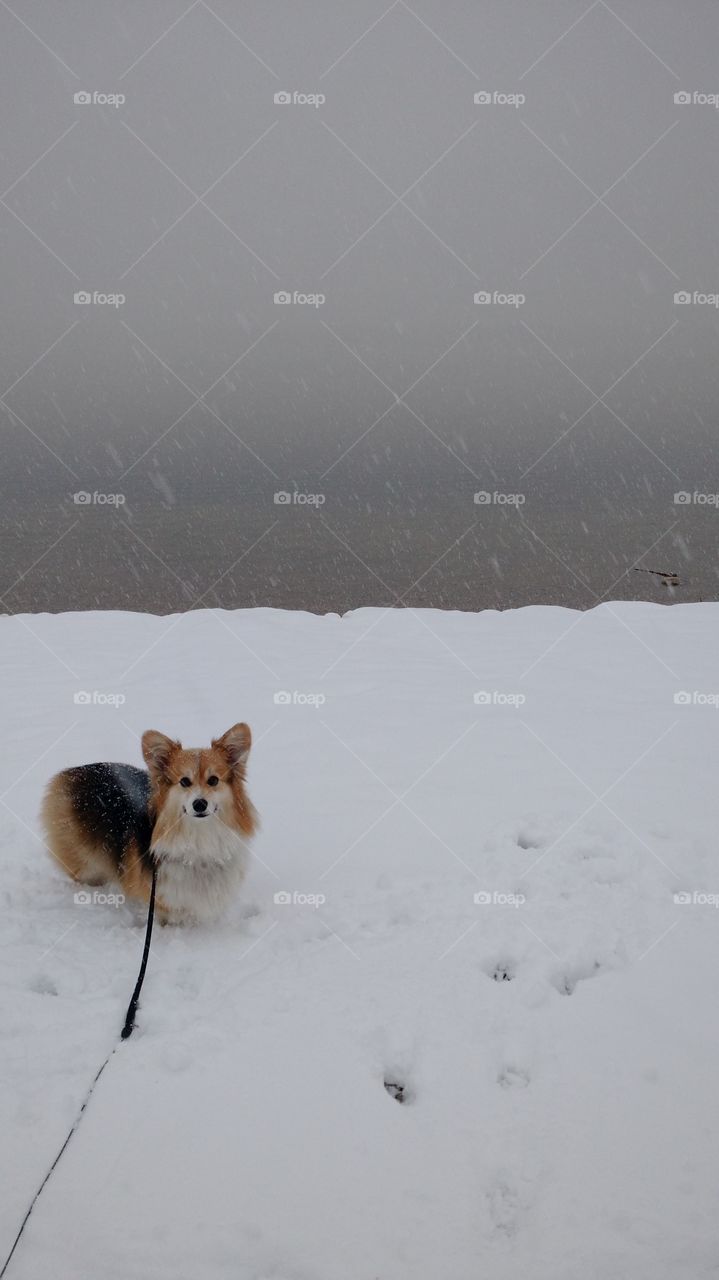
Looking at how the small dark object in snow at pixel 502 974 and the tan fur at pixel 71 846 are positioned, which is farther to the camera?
the tan fur at pixel 71 846

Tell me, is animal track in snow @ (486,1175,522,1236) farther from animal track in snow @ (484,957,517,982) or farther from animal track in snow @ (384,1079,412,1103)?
animal track in snow @ (484,957,517,982)

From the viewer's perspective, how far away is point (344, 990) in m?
3.07

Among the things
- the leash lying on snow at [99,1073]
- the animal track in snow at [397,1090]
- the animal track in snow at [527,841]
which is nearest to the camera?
the leash lying on snow at [99,1073]

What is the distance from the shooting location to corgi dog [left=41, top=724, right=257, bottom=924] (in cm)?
341

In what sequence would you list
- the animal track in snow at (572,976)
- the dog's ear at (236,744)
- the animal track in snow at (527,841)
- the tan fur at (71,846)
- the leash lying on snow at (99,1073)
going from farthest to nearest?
the animal track in snow at (527,841)
the tan fur at (71,846)
the dog's ear at (236,744)
the animal track in snow at (572,976)
the leash lying on snow at (99,1073)

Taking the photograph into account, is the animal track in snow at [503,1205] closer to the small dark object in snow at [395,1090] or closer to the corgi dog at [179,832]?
the small dark object in snow at [395,1090]

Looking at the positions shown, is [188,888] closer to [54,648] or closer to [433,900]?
[433,900]

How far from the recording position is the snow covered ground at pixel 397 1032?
209 cm

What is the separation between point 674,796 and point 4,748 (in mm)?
5367

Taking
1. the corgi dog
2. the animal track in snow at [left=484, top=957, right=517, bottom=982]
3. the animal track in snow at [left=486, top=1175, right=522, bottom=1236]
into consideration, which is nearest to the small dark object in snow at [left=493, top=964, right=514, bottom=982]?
the animal track in snow at [left=484, top=957, right=517, bottom=982]

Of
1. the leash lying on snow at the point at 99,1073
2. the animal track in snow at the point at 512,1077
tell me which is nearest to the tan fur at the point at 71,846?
the leash lying on snow at the point at 99,1073

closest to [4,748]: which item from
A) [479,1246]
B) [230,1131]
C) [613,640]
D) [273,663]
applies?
[273,663]

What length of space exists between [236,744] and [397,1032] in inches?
59.2

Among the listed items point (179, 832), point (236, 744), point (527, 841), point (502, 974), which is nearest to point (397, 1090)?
point (502, 974)
